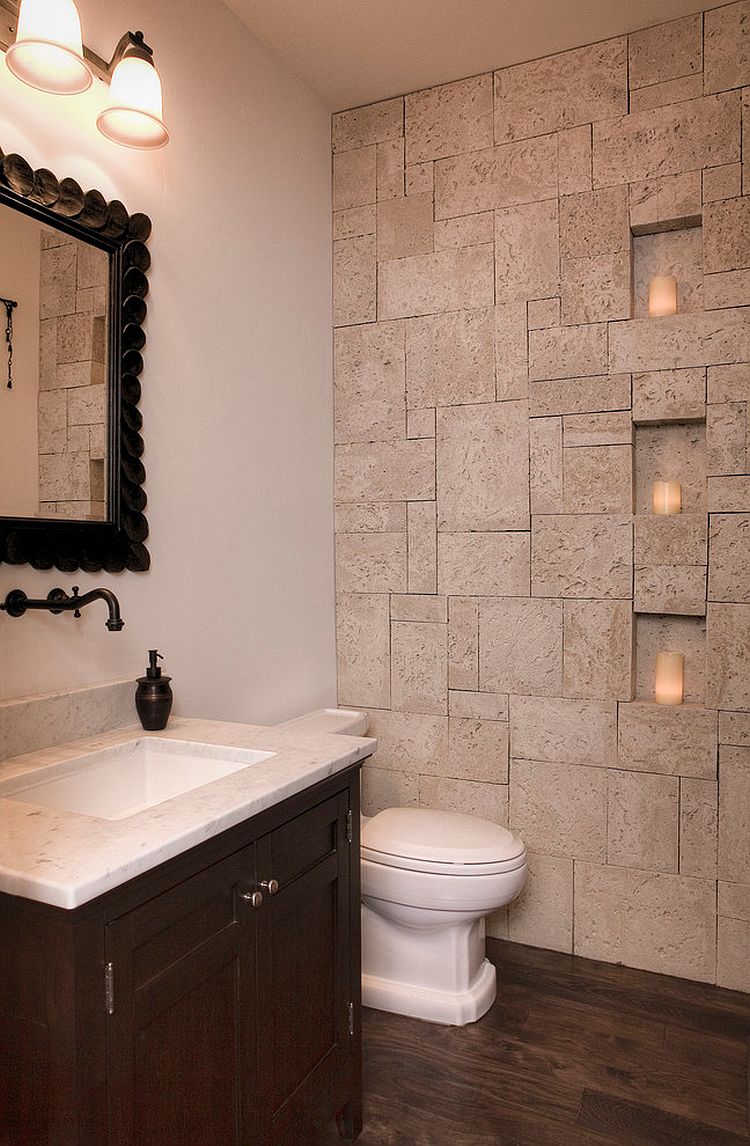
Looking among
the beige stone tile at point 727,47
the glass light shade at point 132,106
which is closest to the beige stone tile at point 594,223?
the beige stone tile at point 727,47

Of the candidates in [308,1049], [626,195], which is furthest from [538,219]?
[308,1049]

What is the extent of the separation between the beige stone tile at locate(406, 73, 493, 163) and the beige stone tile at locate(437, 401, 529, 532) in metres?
0.94

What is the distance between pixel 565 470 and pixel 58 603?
5.60 feet

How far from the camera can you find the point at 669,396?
2621 millimetres

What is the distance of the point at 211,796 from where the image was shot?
1437 mm

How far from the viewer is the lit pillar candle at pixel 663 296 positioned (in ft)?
8.82

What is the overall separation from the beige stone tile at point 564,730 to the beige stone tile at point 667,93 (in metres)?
1.94

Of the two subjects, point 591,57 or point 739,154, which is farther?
point 591,57

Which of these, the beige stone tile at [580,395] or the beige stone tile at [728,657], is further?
the beige stone tile at [580,395]

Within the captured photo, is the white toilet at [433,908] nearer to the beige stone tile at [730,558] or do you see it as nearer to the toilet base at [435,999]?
the toilet base at [435,999]

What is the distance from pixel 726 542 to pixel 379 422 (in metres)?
1.29

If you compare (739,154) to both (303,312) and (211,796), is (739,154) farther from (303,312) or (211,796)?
(211,796)

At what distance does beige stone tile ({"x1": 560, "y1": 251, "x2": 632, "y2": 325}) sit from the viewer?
2.68 meters

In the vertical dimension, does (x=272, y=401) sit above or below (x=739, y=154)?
below
